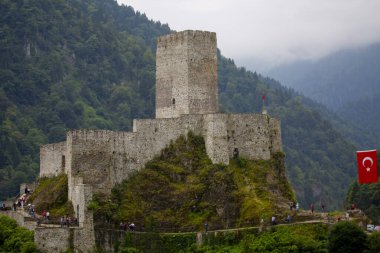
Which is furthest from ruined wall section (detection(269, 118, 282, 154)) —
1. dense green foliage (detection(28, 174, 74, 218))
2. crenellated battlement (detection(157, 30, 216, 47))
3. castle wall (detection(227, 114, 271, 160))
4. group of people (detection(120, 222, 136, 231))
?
dense green foliage (detection(28, 174, 74, 218))

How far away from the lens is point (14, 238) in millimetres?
63875

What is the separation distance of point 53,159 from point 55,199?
544 cm

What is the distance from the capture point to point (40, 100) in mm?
176000

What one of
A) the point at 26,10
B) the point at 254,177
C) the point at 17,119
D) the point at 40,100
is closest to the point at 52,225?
the point at 254,177

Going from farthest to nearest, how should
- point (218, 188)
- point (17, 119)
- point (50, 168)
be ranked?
point (17, 119) < point (50, 168) < point (218, 188)

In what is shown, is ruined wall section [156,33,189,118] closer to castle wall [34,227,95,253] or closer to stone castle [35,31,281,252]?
stone castle [35,31,281,252]

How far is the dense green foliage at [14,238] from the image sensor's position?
61.9 m

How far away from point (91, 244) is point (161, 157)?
10207 mm

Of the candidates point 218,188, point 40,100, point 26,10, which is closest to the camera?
point 218,188

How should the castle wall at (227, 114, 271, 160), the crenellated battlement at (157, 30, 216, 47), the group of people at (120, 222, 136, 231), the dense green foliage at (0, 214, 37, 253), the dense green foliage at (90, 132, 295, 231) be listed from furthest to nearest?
1. the crenellated battlement at (157, 30, 216, 47)
2. the castle wall at (227, 114, 271, 160)
3. the dense green foliage at (90, 132, 295, 231)
4. the group of people at (120, 222, 136, 231)
5. the dense green foliage at (0, 214, 37, 253)

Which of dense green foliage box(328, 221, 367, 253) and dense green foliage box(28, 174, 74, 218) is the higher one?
dense green foliage box(28, 174, 74, 218)

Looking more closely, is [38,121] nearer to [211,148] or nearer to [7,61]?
[7,61]

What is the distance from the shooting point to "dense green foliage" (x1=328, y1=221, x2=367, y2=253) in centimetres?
5644

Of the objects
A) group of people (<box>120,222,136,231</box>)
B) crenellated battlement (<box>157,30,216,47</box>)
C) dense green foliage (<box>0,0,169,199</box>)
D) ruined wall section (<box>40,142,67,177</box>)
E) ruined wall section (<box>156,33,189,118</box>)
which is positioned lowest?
group of people (<box>120,222,136,231</box>)
